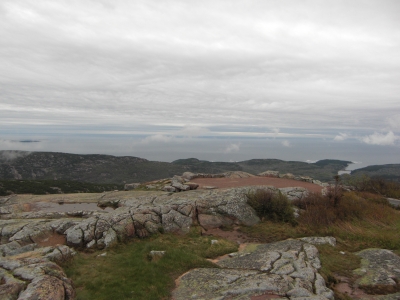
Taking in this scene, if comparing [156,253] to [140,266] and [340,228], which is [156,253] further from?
[340,228]

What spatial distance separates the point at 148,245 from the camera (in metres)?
13.7

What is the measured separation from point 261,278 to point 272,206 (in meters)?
9.68

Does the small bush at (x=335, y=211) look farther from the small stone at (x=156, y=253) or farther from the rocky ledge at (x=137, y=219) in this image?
the small stone at (x=156, y=253)

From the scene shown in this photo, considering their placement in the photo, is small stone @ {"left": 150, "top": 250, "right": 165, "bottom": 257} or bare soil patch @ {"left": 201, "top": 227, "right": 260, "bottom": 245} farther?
bare soil patch @ {"left": 201, "top": 227, "right": 260, "bottom": 245}

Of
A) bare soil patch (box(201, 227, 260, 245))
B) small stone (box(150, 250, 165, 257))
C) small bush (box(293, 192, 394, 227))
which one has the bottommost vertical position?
bare soil patch (box(201, 227, 260, 245))

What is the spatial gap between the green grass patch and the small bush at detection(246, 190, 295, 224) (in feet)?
16.3

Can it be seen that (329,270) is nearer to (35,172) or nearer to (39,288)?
(39,288)

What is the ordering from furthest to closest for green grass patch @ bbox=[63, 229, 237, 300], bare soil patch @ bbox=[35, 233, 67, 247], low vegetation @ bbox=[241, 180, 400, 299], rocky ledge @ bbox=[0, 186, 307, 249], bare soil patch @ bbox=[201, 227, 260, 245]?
1. bare soil patch @ bbox=[201, 227, 260, 245]
2. rocky ledge @ bbox=[0, 186, 307, 249]
3. bare soil patch @ bbox=[35, 233, 67, 247]
4. low vegetation @ bbox=[241, 180, 400, 299]
5. green grass patch @ bbox=[63, 229, 237, 300]

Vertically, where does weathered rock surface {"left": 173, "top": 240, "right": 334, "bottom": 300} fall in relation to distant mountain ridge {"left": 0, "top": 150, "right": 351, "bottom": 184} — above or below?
above

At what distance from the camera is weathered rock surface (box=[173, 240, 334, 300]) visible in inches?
333

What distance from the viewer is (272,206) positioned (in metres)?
18.5

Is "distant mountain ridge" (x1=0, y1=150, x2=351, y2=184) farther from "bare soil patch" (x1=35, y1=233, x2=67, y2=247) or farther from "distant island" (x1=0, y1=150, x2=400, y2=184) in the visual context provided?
"bare soil patch" (x1=35, y1=233, x2=67, y2=247)

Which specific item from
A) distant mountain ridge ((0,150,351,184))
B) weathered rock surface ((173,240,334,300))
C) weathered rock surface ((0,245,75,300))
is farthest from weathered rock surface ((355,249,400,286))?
distant mountain ridge ((0,150,351,184))

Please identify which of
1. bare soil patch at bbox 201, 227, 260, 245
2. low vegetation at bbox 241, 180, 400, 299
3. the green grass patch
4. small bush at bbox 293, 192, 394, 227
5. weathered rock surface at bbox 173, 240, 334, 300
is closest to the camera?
weathered rock surface at bbox 173, 240, 334, 300
